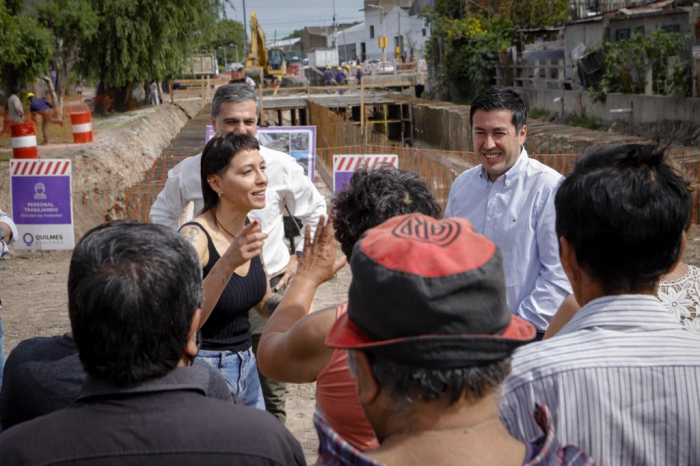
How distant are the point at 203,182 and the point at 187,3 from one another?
2731 centimetres

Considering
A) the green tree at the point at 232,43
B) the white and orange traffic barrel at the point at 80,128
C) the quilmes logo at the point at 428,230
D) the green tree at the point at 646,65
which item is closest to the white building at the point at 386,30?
the green tree at the point at 232,43

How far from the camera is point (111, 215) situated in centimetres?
1300

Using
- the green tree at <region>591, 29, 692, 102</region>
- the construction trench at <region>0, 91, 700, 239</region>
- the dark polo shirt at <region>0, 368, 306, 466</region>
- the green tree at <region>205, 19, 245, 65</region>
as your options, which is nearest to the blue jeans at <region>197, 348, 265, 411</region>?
the dark polo shirt at <region>0, 368, 306, 466</region>

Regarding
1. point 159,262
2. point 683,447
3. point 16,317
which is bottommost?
point 16,317

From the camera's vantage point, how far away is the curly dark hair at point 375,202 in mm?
2562

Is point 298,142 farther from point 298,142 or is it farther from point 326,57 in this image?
point 326,57

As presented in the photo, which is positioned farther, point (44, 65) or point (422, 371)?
point (44, 65)

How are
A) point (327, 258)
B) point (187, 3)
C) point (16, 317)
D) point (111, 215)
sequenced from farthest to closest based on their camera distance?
1. point (187, 3)
2. point (111, 215)
3. point (16, 317)
4. point (327, 258)

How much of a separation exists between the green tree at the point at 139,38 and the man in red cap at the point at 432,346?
2855 centimetres

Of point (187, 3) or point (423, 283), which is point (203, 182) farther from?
point (187, 3)

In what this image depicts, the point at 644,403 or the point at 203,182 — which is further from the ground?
the point at 203,182

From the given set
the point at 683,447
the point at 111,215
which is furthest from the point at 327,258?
the point at 111,215

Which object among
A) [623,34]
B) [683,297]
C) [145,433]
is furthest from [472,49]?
[145,433]

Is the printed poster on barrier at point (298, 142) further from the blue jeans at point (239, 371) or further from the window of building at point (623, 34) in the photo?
the window of building at point (623, 34)
